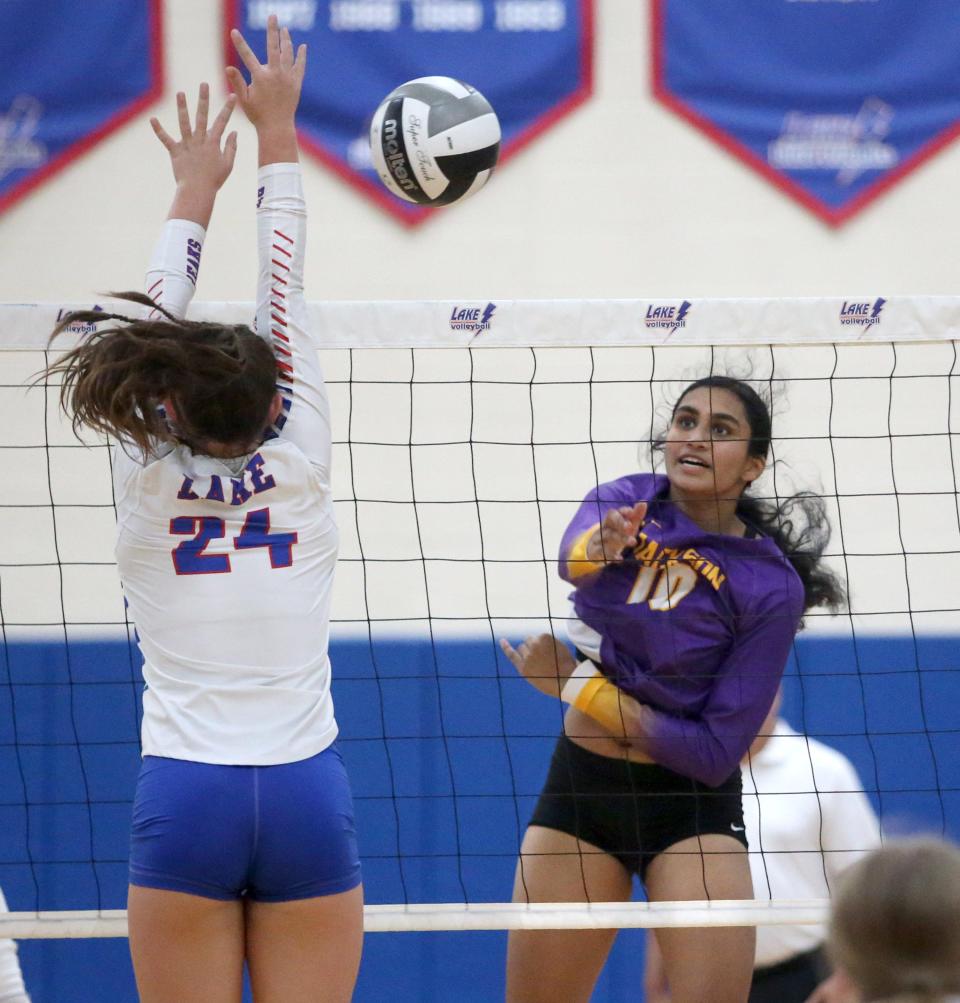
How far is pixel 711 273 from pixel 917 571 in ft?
4.40

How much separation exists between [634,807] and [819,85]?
3.12 m

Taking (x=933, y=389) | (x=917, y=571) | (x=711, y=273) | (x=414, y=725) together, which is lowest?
(x=414, y=725)

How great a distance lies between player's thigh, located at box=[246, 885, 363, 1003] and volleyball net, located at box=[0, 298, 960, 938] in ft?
8.70

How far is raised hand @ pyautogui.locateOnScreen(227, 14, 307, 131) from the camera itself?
2.37 metres

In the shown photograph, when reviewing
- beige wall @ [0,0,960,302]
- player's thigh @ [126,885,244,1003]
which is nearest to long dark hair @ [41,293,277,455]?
player's thigh @ [126,885,244,1003]

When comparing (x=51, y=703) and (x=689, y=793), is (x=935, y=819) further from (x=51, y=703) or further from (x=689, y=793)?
(x=51, y=703)

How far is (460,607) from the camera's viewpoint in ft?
16.6

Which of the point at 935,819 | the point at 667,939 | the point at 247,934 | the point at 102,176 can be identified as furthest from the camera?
the point at 102,176

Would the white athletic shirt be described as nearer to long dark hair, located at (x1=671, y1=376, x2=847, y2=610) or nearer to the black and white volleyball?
long dark hair, located at (x1=671, y1=376, x2=847, y2=610)

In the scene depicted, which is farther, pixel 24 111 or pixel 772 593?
pixel 24 111

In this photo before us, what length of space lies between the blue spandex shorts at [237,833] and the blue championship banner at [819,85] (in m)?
3.71

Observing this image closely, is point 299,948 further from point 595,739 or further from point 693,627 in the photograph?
point 693,627

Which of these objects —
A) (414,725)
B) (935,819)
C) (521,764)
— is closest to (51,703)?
(414,725)

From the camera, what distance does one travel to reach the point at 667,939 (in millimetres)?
2887
